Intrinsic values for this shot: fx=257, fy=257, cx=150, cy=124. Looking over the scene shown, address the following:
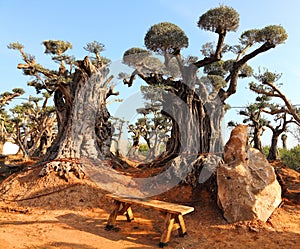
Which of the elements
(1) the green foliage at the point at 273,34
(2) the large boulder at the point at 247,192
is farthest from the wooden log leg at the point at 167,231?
(1) the green foliage at the point at 273,34

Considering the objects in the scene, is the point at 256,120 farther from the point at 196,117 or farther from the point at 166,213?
the point at 166,213

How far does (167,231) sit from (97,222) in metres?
1.82

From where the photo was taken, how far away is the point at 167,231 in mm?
4672

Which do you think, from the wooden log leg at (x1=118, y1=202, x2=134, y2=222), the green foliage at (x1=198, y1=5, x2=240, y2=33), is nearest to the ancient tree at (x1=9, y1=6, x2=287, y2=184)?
the green foliage at (x1=198, y1=5, x2=240, y2=33)

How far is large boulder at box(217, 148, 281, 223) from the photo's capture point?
5.61 metres

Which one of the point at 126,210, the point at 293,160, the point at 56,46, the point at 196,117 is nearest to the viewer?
the point at 126,210

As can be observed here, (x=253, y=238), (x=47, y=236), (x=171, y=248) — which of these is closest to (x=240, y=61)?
(x=253, y=238)

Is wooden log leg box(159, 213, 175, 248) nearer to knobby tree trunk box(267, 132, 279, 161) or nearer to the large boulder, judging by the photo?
the large boulder

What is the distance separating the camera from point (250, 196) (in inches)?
223

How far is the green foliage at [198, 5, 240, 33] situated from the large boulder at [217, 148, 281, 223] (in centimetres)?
446

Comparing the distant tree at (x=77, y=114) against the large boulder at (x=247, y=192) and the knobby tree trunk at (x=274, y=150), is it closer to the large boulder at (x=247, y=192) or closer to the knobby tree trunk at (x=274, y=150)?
the large boulder at (x=247, y=192)

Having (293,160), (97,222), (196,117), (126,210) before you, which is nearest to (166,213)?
(126,210)

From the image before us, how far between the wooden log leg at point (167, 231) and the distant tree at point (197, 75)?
4335mm

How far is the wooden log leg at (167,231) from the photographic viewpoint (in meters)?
4.59
